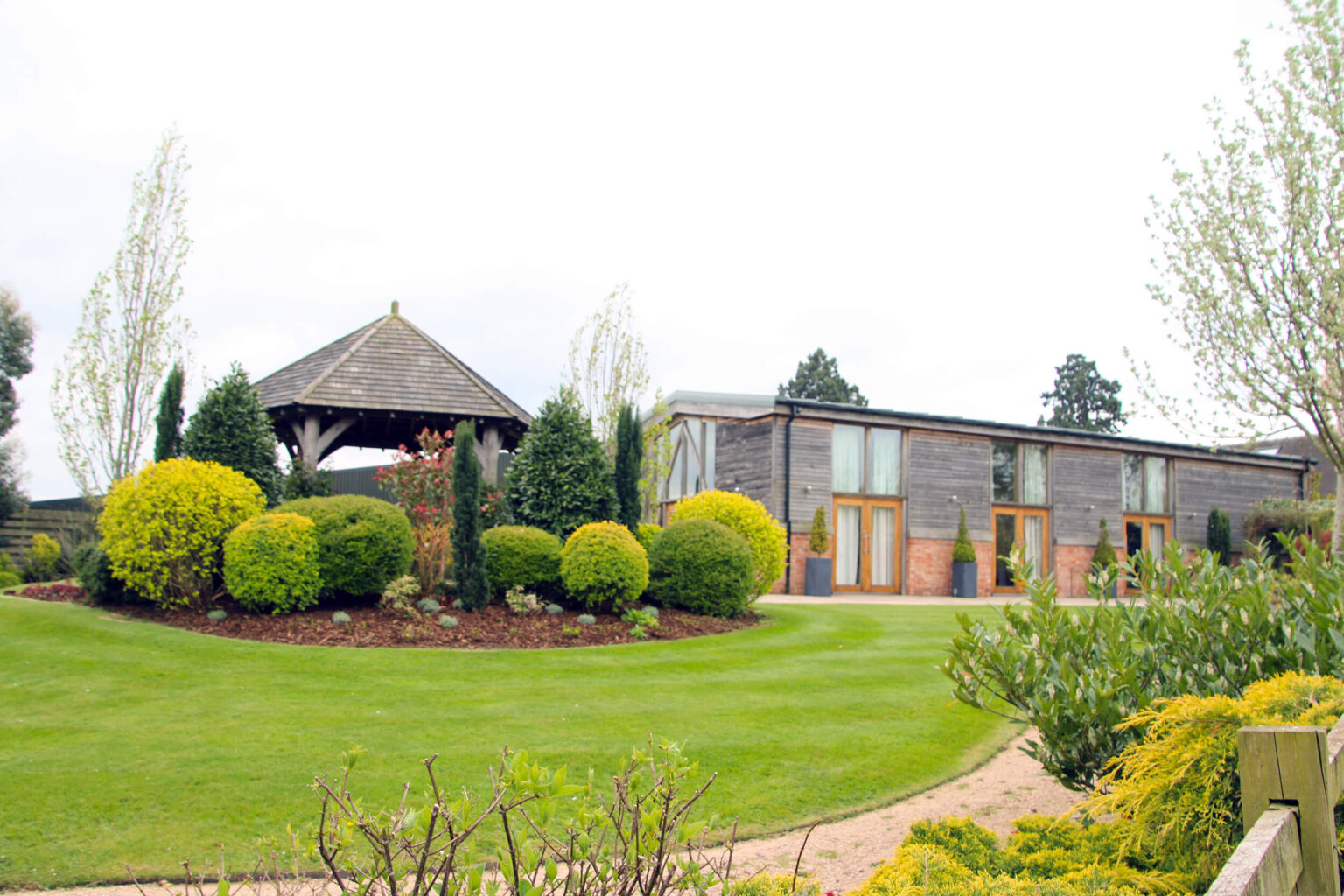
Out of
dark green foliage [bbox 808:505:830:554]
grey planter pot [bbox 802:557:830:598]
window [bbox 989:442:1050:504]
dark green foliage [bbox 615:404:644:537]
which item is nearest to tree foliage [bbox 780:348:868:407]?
window [bbox 989:442:1050:504]

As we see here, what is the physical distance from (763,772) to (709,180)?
7.55 m

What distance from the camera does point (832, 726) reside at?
6484 millimetres

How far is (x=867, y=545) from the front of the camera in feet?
67.1

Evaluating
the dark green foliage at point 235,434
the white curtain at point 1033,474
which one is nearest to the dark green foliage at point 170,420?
the dark green foliage at point 235,434

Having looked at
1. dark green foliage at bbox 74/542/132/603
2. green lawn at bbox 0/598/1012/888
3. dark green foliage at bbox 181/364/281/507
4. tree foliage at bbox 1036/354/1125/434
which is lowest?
green lawn at bbox 0/598/1012/888

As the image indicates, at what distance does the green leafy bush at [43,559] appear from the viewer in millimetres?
17656

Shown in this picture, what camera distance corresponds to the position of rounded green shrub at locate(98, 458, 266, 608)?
32.2ft

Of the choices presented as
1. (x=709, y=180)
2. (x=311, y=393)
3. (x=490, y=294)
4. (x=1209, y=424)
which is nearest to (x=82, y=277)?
(x=311, y=393)

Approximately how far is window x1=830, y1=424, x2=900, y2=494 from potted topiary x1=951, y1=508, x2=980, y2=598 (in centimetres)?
203

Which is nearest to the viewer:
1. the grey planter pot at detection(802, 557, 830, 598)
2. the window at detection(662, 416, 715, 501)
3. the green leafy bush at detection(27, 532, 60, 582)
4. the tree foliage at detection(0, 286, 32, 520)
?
the green leafy bush at detection(27, 532, 60, 582)

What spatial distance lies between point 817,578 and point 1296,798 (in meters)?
17.6

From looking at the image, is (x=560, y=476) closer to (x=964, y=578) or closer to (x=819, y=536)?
(x=819, y=536)

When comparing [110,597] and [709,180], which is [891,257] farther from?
[110,597]

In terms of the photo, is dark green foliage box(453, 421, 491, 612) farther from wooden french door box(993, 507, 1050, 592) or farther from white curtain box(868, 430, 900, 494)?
wooden french door box(993, 507, 1050, 592)
